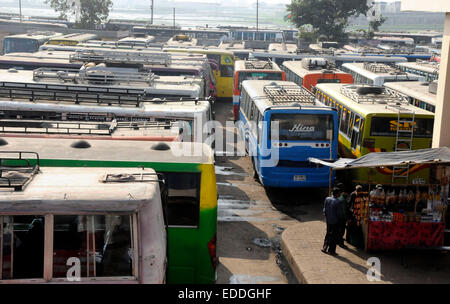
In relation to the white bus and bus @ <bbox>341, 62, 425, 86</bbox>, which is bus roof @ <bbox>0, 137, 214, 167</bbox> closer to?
the white bus

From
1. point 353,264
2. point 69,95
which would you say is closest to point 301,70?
point 69,95

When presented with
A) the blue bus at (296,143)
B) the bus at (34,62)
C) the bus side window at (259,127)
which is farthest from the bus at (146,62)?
the blue bus at (296,143)

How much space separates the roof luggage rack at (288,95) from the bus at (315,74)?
20.2ft

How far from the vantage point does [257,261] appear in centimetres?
1185

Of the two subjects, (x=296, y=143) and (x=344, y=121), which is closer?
(x=296, y=143)

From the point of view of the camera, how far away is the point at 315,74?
84.6 ft

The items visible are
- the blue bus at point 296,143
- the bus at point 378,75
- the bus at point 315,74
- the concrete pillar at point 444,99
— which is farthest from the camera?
the bus at point 315,74

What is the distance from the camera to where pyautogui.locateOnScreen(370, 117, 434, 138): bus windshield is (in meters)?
15.5

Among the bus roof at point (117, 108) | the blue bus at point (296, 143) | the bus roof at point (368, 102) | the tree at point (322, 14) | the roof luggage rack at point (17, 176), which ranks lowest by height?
the blue bus at point (296, 143)

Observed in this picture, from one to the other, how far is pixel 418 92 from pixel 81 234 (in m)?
17.0

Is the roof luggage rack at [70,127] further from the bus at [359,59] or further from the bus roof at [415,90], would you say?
the bus at [359,59]

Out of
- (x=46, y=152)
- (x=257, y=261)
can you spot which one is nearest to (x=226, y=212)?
(x=257, y=261)

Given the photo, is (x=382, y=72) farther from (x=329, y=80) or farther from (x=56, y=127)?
(x=56, y=127)

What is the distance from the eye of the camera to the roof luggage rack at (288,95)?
Result: 53.4ft
